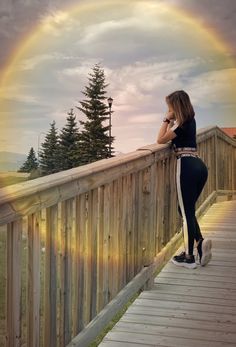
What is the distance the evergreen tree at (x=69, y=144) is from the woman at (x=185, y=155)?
48999 millimetres

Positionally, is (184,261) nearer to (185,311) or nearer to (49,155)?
(185,311)

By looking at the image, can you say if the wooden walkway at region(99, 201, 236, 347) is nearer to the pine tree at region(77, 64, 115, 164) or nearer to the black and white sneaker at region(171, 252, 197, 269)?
the black and white sneaker at region(171, 252, 197, 269)

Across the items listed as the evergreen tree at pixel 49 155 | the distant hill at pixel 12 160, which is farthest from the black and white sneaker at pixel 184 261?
the distant hill at pixel 12 160

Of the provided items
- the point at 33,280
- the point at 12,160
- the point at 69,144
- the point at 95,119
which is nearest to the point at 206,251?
the point at 33,280

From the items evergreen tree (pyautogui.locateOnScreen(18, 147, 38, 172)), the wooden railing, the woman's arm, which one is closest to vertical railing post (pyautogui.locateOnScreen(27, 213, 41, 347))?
the wooden railing

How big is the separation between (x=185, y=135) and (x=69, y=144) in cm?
5379

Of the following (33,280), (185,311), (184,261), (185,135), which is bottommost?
(185,311)

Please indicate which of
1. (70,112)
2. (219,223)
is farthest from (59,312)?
(70,112)

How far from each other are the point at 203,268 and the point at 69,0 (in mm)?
64817

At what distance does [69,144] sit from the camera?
188ft

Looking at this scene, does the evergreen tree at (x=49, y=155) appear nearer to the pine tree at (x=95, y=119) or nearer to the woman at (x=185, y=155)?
the pine tree at (x=95, y=119)

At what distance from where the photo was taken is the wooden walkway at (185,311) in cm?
286

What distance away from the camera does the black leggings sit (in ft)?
13.2

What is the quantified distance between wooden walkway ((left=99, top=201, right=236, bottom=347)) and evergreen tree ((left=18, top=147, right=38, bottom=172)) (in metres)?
58.4
